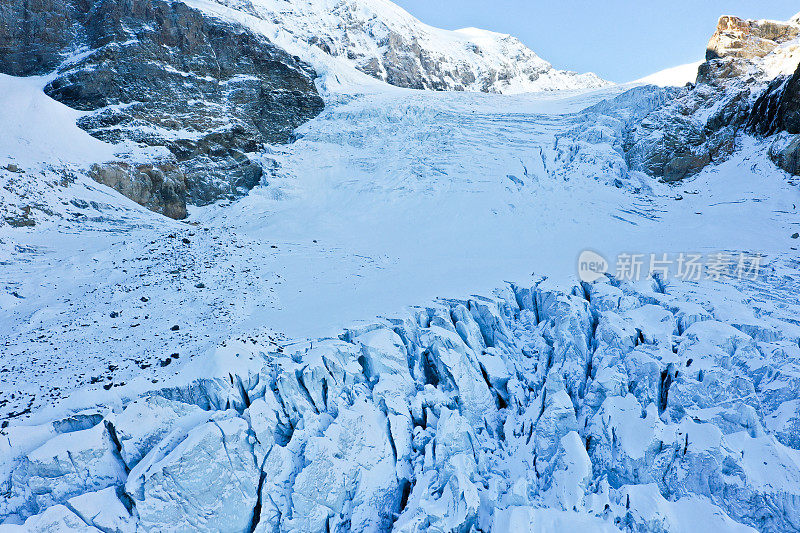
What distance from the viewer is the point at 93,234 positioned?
17.3 meters

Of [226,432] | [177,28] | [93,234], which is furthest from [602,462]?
[177,28]

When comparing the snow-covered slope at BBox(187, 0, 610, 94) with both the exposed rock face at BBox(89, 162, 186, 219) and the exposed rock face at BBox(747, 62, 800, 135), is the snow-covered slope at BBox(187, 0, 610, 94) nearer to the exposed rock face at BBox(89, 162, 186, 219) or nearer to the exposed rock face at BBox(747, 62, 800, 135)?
the exposed rock face at BBox(89, 162, 186, 219)

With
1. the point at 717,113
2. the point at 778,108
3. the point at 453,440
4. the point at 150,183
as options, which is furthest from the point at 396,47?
the point at 453,440

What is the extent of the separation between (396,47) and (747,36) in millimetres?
34302

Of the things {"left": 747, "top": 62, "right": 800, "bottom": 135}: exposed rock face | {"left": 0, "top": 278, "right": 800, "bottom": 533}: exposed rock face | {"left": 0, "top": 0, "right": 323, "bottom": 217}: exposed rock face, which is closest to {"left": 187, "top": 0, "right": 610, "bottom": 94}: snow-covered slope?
{"left": 0, "top": 0, "right": 323, "bottom": 217}: exposed rock face

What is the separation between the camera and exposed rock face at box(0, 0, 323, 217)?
1046 inches

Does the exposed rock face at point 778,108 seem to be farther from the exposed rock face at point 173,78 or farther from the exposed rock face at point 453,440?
the exposed rock face at point 173,78

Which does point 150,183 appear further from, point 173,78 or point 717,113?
point 717,113

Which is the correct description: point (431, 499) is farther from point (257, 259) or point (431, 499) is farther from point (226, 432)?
point (257, 259)

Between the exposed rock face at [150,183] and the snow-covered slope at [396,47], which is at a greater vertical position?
the snow-covered slope at [396,47]

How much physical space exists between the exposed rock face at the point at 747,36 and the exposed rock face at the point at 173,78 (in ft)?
89.7

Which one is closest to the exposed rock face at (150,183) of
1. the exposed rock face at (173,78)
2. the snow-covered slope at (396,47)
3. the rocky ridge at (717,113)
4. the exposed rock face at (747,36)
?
the exposed rock face at (173,78)

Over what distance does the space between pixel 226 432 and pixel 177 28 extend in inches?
1345

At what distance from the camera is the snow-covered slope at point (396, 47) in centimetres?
4297
